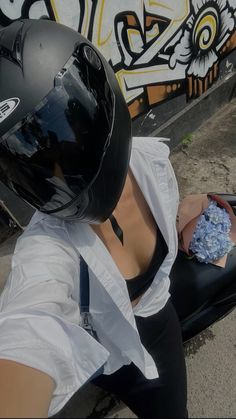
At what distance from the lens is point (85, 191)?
3.76ft

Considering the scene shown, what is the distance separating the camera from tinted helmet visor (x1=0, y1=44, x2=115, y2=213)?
3.45ft

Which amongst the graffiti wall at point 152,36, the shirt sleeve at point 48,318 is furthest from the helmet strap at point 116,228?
the graffiti wall at point 152,36

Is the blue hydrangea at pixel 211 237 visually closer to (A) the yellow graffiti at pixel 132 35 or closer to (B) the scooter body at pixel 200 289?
(B) the scooter body at pixel 200 289

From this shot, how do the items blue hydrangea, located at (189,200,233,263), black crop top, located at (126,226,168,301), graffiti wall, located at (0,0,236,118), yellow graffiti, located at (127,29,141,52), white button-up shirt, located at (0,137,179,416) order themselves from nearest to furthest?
1. white button-up shirt, located at (0,137,179,416)
2. black crop top, located at (126,226,168,301)
3. blue hydrangea, located at (189,200,233,263)
4. graffiti wall, located at (0,0,236,118)
5. yellow graffiti, located at (127,29,141,52)

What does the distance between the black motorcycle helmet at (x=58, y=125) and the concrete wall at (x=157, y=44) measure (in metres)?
1.27

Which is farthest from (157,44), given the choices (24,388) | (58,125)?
(24,388)

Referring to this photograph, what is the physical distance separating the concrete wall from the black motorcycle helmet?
1266 mm

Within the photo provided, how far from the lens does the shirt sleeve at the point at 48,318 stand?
89 centimetres

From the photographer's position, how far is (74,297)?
115 centimetres

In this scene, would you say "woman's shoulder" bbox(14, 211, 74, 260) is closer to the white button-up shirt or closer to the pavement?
the white button-up shirt

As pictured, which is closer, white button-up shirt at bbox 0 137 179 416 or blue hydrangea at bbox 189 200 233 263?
white button-up shirt at bbox 0 137 179 416

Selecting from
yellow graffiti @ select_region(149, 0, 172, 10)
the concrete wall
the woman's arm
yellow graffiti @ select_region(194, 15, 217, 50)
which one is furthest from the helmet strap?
yellow graffiti @ select_region(194, 15, 217, 50)

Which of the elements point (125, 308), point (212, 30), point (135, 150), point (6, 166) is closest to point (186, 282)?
point (125, 308)

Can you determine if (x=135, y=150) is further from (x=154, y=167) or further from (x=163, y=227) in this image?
(x=163, y=227)
